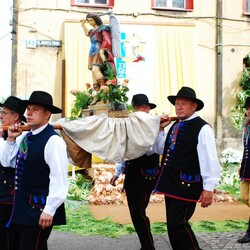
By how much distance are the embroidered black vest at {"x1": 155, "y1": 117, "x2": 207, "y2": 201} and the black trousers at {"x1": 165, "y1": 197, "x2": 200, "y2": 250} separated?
8 centimetres

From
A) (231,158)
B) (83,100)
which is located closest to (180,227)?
(83,100)

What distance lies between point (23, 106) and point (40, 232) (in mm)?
1154

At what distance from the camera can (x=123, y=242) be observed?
208 inches

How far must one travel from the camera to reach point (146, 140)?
4.35 metres

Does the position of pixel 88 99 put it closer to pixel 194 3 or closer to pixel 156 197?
pixel 156 197

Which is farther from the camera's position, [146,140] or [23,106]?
[146,140]

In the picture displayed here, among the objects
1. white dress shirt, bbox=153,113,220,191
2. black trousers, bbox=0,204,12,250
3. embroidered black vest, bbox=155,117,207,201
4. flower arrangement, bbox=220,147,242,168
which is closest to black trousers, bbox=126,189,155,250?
embroidered black vest, bbox=155,117,207,201

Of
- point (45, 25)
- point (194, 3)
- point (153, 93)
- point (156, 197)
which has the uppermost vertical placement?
point (194, 3)

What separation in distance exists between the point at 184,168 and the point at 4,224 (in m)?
1.67

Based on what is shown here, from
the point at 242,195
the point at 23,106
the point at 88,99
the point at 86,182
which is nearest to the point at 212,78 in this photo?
the point at 86,182

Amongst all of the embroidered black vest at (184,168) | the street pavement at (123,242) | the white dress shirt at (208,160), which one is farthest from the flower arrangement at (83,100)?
the white dress shirt at (208,160)

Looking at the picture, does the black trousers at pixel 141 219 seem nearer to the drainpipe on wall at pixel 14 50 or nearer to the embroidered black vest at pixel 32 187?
the embroidered black vest at pixel 32 187

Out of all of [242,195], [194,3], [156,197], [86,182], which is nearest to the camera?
[242,195]

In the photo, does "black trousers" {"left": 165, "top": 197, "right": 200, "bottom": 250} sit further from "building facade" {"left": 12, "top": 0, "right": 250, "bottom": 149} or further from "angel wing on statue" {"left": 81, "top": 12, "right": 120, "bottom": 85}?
"building facade" {"left": 12, "top": 0, "right": 250, "bottom": 149}
